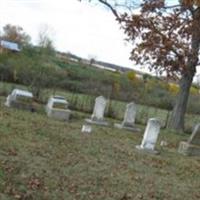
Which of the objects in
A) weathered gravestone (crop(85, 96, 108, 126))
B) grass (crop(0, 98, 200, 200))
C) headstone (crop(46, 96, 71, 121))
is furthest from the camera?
weathered gravestone (crop(85, 96, 108, 126))

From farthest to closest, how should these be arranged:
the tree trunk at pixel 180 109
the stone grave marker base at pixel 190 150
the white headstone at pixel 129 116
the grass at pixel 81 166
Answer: the tree trunk at pixel 180 109, the white headstone at pixel 129 116, the stone grave marker base at pixel 190 150, the grass at pixel 81 166

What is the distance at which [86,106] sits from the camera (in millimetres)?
22812

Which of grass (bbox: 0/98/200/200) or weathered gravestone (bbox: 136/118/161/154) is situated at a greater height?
weathered gravestone (bbox: 136/118/161/154)

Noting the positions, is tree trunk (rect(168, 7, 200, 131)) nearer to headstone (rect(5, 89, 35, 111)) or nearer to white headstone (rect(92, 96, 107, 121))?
white headstone (rect(92, 96, 107, 121))

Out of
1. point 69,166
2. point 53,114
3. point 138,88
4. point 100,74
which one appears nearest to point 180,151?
point 53,114

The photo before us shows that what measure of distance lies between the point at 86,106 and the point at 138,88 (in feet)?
36.5

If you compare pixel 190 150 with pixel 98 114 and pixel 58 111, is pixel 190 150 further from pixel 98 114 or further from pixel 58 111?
pixel 58 111

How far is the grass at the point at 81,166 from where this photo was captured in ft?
27.2

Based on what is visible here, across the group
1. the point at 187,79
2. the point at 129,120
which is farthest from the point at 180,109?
the point at 129,120

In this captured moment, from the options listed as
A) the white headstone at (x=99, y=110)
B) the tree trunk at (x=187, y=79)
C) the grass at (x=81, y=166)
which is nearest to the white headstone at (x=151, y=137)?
the grass at (x=81, y=166)

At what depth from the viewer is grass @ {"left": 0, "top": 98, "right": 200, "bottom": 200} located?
8289 millimetres

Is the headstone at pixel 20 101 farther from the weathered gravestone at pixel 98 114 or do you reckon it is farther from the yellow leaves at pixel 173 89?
the yellow leaves at pixel 173 89

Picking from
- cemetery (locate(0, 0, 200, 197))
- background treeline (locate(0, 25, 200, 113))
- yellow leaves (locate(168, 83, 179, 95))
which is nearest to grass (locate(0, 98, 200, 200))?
cemetery (locate(0, 0, 200, 197))

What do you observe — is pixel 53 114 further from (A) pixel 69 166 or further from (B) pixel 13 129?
(A) pixel 69 166
